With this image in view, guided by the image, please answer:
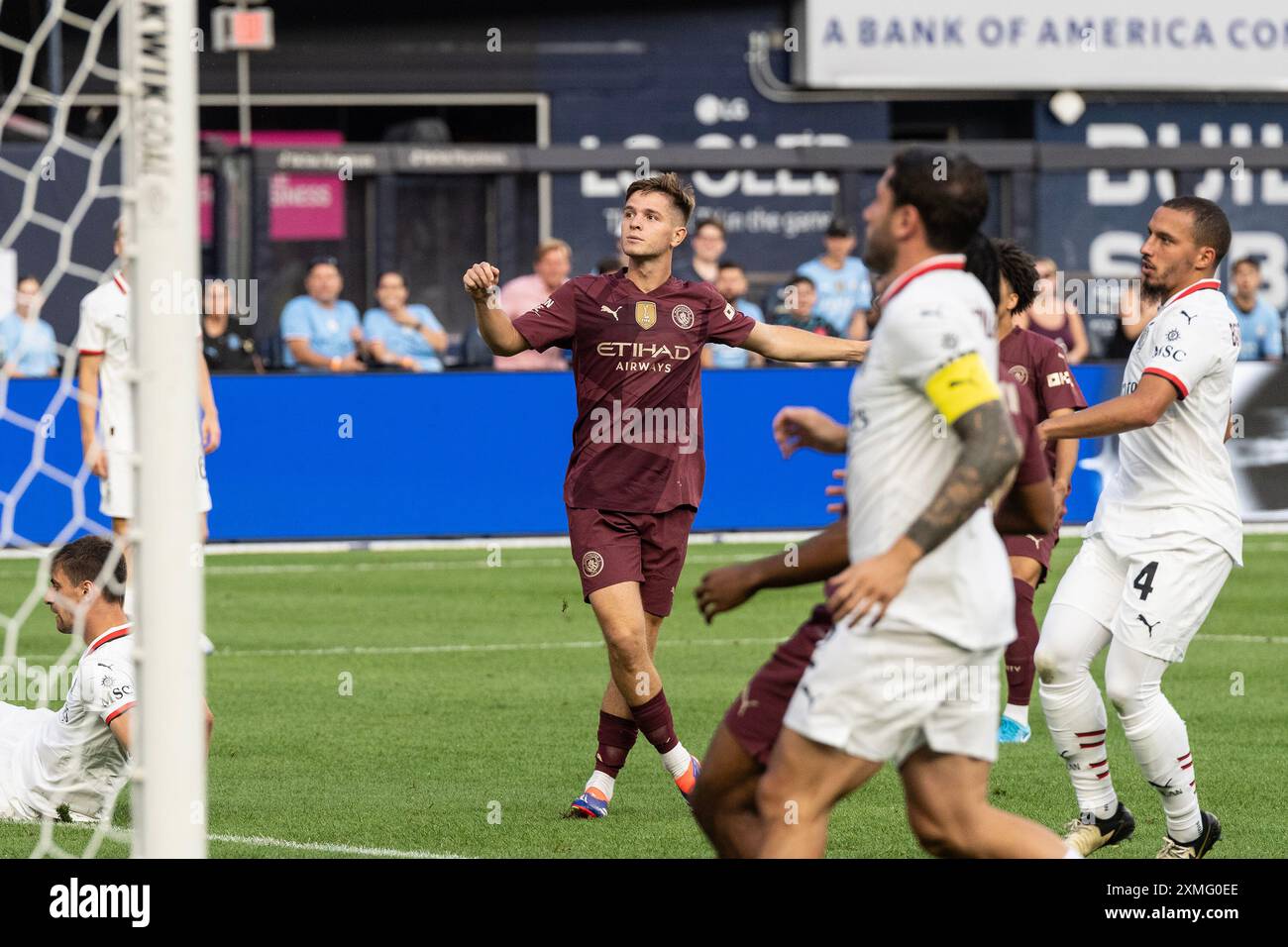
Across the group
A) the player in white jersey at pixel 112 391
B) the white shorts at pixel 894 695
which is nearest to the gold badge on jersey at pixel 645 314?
the white shorts at pixel 894 695

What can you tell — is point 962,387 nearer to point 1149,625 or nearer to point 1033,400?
point 1149,625

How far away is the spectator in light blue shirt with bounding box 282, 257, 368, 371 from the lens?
1627 cm

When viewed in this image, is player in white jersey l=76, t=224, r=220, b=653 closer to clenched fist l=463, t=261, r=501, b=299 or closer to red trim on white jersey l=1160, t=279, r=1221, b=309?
clenched fist l=463, t=261, r=501, b=299

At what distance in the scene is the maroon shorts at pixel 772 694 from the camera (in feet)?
16.2

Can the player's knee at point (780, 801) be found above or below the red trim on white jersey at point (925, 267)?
below

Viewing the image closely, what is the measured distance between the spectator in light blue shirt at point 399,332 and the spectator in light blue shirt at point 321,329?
9.4 inches

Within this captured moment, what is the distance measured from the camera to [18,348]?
49.2ft

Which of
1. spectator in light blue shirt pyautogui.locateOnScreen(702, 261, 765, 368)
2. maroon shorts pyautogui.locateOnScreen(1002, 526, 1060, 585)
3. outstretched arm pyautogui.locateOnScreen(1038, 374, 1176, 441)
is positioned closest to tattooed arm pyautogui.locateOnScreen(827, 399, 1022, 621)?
outstretched arm pyautogui.locateOnScreen(1038, 374, 1176, 441)

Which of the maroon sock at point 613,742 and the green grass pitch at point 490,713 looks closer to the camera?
the green grass pitch at point 490,713

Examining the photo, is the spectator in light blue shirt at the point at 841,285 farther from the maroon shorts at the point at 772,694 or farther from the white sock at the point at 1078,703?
the maroon shorts at the point at 772,694

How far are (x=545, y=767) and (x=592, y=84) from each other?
17.3m

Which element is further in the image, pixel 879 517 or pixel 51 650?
pixel 51 650

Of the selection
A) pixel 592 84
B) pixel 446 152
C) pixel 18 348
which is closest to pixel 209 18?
pixel 592 84
